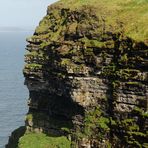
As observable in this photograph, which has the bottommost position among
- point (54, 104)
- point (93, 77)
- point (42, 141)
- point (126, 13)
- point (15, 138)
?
point (15, 138)

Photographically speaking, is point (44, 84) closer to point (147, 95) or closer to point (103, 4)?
point (103, 4)

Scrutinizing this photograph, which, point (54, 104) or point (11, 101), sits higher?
point (54, 104)

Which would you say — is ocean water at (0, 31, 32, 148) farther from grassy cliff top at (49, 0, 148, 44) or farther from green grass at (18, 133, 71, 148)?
grassy cliff top at (49, 0, 148, 44)

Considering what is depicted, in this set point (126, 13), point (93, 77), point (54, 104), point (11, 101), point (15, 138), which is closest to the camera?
point (93, 77)

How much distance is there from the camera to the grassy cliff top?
4609cm

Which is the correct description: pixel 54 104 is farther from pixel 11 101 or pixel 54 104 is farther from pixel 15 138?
pixel 11 101

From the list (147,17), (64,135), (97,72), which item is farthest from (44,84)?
(147,17)

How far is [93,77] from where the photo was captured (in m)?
48.3

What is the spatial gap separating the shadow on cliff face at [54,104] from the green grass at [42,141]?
3.23 feet

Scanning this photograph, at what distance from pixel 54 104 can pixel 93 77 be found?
10.1 meters

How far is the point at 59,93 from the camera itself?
54.0 m


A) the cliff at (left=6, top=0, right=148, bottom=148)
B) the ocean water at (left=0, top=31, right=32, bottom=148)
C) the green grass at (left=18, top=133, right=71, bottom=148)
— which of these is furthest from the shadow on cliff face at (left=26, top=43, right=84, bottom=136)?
the ocean water at (left=0, top=31, right=32, bottom=148)

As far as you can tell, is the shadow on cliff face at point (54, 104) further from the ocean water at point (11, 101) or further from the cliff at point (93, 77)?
the ocean water at point (11, 101)

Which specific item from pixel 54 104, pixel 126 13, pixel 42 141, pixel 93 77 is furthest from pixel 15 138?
pixel 126 13
